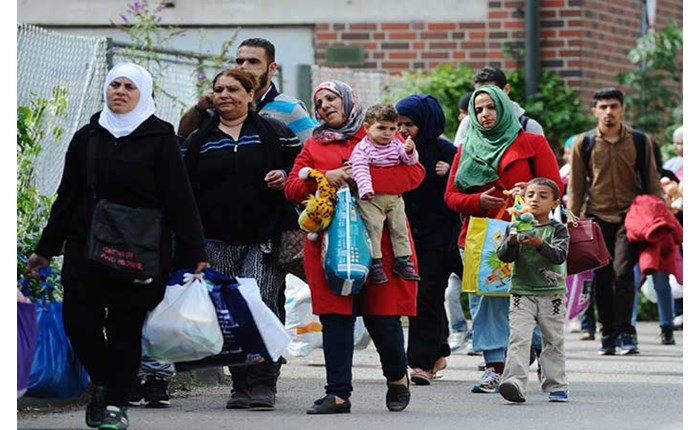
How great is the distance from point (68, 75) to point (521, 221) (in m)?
3.00

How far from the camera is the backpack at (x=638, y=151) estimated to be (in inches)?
495

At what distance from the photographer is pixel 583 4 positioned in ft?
54.0

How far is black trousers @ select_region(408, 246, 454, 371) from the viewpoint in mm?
10375

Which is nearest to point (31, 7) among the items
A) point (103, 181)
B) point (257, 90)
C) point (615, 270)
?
point (615, 270)

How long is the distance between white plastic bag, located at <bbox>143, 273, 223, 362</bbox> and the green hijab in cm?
225

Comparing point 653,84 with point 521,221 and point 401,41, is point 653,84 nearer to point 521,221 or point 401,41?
point 401,41

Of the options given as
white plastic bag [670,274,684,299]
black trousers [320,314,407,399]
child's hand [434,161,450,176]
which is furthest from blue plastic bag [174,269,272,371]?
white plastic bag [670,274,684,299]

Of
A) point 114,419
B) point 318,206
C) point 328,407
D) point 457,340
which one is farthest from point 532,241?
point 457,340

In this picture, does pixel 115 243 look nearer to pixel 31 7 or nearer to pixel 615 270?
pixel 615 270

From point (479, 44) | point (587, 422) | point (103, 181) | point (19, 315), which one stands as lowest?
point (587, 422)

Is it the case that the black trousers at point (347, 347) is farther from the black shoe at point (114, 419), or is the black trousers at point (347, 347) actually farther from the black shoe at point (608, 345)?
the black shoe at point (608, 345)

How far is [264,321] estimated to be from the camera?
327 inches

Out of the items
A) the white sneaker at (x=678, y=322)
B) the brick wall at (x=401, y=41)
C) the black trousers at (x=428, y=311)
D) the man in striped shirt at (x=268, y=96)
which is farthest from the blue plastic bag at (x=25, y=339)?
the brick wall at (x=401, y=41)

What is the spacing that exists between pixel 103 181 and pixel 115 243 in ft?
1.09
